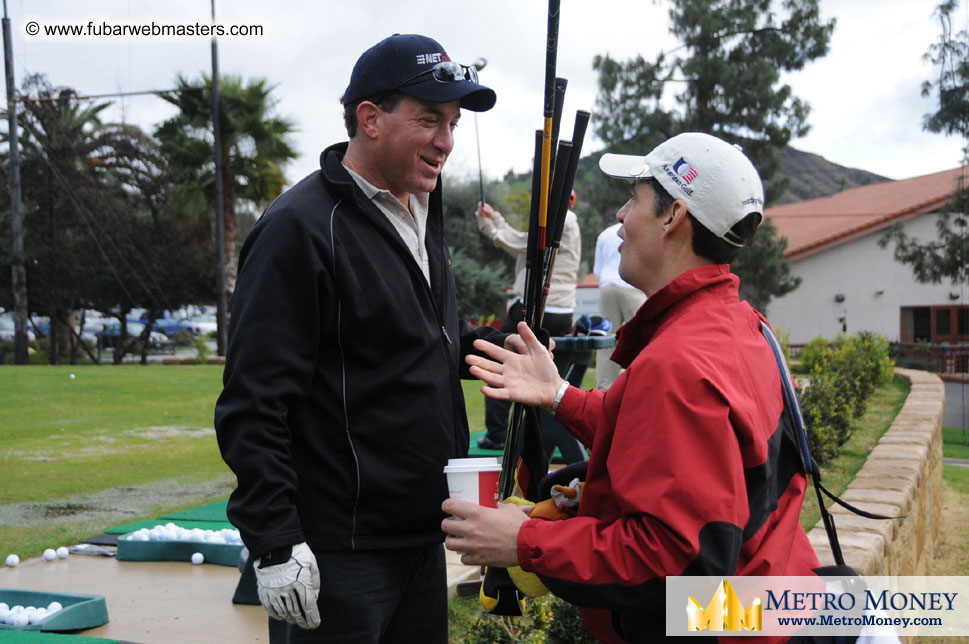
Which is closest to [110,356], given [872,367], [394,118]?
[872,367]

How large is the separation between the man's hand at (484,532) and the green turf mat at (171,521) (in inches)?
163

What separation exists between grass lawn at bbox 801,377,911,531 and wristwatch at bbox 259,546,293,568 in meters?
3.98

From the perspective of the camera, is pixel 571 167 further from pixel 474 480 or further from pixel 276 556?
pixel 276 556

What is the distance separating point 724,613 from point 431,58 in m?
1.64

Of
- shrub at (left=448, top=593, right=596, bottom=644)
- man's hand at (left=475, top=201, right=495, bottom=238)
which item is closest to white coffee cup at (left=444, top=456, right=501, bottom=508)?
shrub at (left=448, top=593, right=596, bottom=644)

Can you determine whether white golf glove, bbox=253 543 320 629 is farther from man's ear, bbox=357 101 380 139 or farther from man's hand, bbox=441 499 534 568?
man's ear, bbox=357 101 380 139

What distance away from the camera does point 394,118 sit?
2.48m

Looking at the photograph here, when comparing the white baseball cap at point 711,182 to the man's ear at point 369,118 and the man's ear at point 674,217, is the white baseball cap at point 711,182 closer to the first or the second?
the man's ear at point 674,217

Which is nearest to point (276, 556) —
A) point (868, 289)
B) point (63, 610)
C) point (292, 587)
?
point (292, 587)

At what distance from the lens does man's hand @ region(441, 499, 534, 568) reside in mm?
1975

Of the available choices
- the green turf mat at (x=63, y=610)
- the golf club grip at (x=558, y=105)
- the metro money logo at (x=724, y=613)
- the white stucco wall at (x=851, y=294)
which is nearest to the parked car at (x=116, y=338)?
the white stucco wall at (x=851, y=294)

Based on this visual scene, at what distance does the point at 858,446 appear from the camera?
30.2 feet

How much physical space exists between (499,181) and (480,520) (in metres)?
40.6

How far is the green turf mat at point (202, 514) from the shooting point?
20.0 feet
